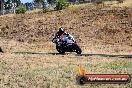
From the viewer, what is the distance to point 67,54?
29.6 metres

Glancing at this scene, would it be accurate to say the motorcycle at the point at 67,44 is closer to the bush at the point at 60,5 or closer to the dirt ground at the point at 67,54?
the dirt ground at the point at 67,54

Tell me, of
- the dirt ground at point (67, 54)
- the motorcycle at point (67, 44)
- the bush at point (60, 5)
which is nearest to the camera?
the dirt ground at point (67, 54)

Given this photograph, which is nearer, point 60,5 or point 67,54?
point 67,54

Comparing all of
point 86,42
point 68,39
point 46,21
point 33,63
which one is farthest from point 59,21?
point 33,63

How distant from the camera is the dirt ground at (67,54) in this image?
18766mm

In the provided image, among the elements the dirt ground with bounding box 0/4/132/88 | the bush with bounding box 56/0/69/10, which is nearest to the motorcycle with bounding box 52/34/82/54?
the dirt ground with bounding box 0/4/132/88

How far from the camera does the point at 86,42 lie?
4350 centimetres

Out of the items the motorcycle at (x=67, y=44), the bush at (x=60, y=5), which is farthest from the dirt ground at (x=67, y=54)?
the bush at (x=60, y=5)

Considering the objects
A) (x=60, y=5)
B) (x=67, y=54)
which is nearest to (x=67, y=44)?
(x=67, y=54)

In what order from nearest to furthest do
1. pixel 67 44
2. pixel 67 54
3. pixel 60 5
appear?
pixel 67 54 → pixel 67 44 → pixel 60 5

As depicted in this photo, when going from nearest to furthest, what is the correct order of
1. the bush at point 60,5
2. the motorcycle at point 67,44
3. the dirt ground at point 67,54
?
the dirt ground at point 67,54
the motorcycle at point 67,44
the bush at point 60,5

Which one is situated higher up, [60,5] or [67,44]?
[67,44]

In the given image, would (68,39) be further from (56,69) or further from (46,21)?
(46,21)

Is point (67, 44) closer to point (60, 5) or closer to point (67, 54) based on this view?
point (67, 54)
